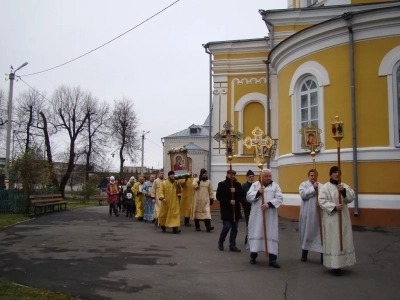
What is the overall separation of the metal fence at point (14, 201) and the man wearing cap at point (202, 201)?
9535mm

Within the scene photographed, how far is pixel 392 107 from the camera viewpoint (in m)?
13.1

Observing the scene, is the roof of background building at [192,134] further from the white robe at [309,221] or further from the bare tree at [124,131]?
the white robe at [309,221]

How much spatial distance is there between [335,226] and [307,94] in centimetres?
839

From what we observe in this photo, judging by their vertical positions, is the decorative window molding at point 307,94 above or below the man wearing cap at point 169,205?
above

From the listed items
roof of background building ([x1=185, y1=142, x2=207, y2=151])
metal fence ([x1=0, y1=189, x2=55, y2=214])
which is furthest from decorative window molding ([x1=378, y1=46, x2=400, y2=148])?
roof of background building ([x1=185, y1=142, x2=207, y2=151])

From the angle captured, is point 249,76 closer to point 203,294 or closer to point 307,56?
point 307,56

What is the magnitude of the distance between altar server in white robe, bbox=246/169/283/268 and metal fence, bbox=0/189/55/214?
14111 mm

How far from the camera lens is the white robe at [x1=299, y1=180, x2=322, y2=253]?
862 centimetres

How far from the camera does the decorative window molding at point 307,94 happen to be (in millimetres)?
14430

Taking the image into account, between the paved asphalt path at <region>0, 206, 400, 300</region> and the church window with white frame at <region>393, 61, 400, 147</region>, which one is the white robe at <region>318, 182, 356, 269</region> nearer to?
the paved asphalt path at <region>0, 206, 400, 300</region>

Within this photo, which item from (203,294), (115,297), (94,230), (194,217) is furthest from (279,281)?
(94,230)

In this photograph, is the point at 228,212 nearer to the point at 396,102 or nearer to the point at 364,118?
the point at 364,118

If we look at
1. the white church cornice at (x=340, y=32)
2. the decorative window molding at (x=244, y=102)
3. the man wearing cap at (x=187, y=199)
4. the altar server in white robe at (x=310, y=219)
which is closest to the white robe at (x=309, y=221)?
the altar server in white robe at (x=310, y=219)

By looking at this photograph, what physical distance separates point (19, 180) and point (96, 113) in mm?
25689
